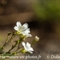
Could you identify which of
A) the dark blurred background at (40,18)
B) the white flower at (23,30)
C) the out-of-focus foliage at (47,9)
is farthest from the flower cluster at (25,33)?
the out-of-focus foliage at (47,9)

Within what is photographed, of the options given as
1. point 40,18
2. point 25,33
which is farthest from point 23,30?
point 40,18

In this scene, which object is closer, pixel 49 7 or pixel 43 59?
pixel 43 59

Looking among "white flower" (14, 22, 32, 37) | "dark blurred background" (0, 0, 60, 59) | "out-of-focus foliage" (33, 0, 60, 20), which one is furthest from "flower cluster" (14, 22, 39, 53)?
"out-of-focus foliage" (33, 0, 60, 20)

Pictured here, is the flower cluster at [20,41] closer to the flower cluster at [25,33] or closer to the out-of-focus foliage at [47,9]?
the flower cluster at [25,33]

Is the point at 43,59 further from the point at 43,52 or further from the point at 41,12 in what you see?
the point at 41,12

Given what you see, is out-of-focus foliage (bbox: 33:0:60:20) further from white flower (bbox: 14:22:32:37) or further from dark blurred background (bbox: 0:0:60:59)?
white flower (bbox: 14:22:32:37)

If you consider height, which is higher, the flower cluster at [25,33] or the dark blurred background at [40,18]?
the dark blurred background at [40,18]

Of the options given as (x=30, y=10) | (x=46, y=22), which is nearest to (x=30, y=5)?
(x=30, y=10)

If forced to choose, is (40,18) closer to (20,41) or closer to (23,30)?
(23,30)
